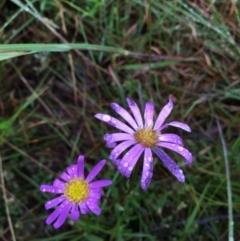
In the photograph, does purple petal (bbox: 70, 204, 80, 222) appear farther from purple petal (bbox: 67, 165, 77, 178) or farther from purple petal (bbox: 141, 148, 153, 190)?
purple petal (bbox: 141, 148, 153, 190)

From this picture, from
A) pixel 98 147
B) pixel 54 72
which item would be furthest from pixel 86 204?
pixel 54 72

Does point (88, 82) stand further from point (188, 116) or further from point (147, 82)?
point (188, 116)

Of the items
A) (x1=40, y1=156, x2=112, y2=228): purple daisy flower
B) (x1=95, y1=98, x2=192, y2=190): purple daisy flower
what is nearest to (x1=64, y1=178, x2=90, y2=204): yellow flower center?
(x1=40, y1=156, x2=112, y2=228): purple daisy flower

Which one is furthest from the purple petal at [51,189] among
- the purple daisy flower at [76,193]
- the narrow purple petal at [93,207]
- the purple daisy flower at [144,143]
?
the purple daisy flower at [144,143]

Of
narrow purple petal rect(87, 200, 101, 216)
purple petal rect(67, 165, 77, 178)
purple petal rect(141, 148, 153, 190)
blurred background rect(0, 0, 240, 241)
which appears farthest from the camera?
blurred background rect(0, 0, 240, 241)

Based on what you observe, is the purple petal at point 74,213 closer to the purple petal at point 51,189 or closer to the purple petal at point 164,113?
the purple petal at point 51,189
